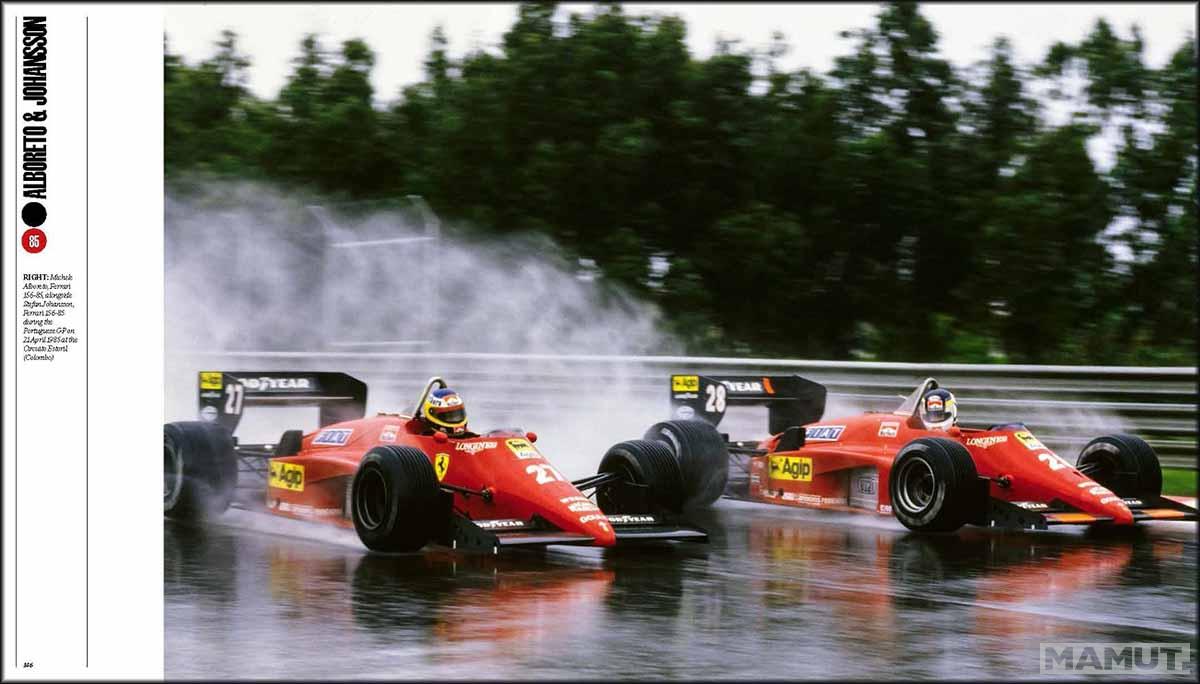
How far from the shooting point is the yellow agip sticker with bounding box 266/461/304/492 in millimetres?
11219

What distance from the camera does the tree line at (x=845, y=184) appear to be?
18250 mm

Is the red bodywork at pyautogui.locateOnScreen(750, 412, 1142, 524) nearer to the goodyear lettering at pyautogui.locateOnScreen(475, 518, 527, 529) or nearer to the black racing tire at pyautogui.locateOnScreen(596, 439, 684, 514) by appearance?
the black racing tire at pyautogui.locateOnScreen(596, 439, 684, 514)

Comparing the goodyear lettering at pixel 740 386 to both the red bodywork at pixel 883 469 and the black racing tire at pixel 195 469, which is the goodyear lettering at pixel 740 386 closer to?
the red bodywork at pixel 883 469

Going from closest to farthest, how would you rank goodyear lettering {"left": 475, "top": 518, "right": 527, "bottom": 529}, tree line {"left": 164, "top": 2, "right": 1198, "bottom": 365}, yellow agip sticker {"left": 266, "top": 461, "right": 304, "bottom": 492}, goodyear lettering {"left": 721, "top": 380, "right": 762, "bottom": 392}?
goodyear lettering {"left": 475, "top": 518, "right": 527, "bottom": 529}
yellow agip sticker {"left": 266, "top": 461, "right": 304, "bottom": 492}
goodyear lettering {"left": 721, "top": 380, "right": 762, "bottom": 392}
tree line {"left": 164, "top": 2, "right": 1198, "bottom": 365}

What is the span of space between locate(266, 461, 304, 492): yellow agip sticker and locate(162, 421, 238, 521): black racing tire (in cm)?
34

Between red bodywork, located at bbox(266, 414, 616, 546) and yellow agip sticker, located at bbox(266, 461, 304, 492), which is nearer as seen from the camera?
red bodywork, located at bbox(266, 414, 616, 546)

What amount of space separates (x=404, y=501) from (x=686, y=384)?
14.6 feet

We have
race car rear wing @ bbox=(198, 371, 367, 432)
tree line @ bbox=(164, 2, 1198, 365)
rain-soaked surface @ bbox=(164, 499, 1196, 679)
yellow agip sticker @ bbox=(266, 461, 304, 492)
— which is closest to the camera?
rain-soaked surface @ bbox=(164, 499, 1196, 679)

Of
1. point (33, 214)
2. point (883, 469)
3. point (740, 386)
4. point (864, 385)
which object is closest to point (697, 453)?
point (740, 386)

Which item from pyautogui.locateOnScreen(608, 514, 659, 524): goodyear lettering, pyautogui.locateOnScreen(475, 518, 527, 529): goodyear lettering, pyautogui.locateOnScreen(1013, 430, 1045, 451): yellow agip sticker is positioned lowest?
pyautogui.locateOnScreen(608, 514, 659, 524): goodyear lettering

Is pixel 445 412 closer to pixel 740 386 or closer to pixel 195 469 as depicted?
pixel 195 469

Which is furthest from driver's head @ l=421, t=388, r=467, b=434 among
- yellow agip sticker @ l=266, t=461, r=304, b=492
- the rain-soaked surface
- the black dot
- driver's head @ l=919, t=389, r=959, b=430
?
the black dot

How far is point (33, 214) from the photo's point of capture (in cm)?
507

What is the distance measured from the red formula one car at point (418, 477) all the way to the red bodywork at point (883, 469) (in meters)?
0.57
